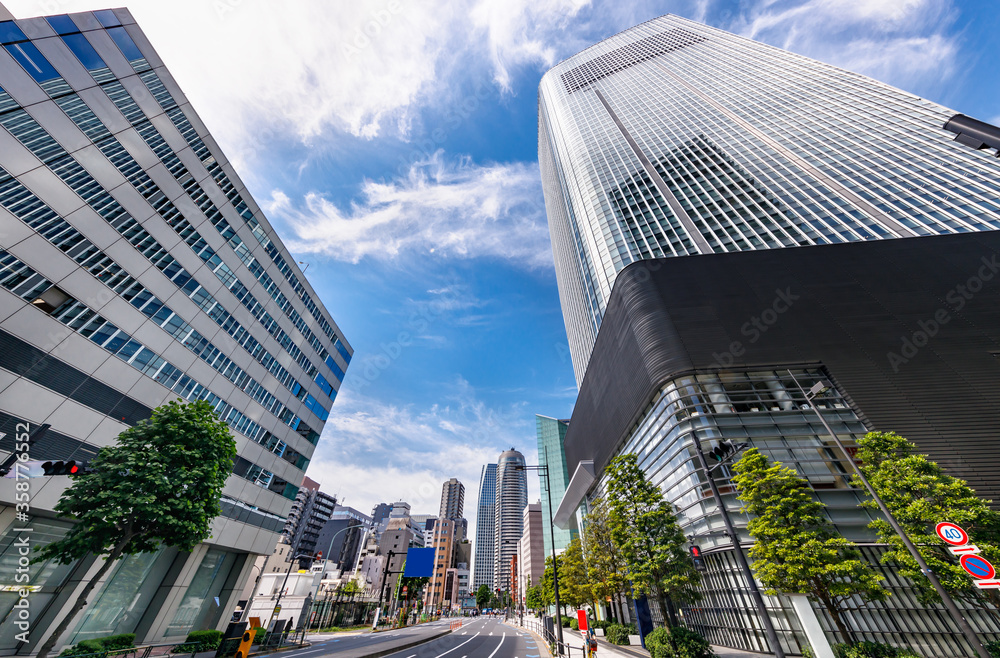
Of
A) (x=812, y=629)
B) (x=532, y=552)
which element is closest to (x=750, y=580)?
(x=812, y=629)

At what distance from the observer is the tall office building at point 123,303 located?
15727 mm

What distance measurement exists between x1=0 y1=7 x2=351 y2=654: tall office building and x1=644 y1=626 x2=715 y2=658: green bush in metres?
27.3

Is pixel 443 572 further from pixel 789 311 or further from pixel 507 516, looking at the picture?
pixel 789 311

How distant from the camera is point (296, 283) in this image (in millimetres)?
34969

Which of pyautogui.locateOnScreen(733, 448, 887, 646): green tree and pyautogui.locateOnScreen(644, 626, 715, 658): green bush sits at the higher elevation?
pyautogui.locateOnScreen(733, 448, 887, 646): green tree

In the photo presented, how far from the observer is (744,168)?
5225 centimetres

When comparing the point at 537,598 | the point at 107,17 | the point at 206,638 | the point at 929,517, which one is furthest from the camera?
the point at 537,598

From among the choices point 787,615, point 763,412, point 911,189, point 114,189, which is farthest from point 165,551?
point 911,189

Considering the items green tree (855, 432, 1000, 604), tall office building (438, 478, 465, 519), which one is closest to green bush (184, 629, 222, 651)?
green tree (855, 432, 1000, 604)

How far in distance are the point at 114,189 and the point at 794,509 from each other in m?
39.5

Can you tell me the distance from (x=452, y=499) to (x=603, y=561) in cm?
18447

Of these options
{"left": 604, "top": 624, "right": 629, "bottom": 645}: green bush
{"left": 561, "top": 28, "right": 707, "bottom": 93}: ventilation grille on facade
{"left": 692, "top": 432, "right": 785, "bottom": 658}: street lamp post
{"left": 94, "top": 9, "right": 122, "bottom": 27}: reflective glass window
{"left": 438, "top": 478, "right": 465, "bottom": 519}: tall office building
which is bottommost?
{"left": 604, "top": 624, "right": 629, "bottom": 645}: green bush

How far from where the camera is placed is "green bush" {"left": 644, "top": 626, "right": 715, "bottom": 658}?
1488 cm

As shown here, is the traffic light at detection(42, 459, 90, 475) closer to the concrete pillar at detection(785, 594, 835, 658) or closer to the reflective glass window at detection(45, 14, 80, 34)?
the reflective glass window at detection(45, 14, 80, 34)
